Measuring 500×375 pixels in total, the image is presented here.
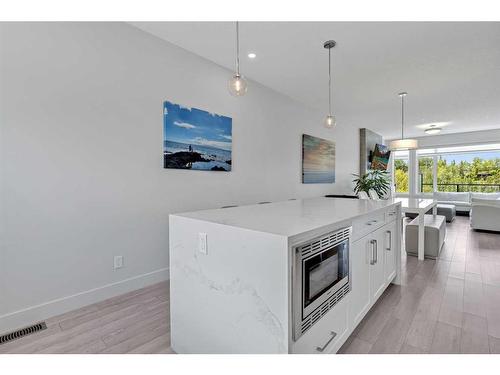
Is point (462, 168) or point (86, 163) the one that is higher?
point (462, 168)

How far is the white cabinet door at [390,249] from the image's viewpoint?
2402mm

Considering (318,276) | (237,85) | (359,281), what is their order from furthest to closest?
(237,85)
(359,281)
(318,276)

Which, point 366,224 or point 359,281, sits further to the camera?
point 366,224

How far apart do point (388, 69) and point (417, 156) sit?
7.02 metres

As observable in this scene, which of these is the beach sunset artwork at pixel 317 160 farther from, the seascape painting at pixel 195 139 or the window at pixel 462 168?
the window at pixel 462 168

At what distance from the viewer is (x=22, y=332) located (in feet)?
6.11

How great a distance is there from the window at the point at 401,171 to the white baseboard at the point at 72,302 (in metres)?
9.59

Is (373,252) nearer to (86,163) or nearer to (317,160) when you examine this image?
(86,163)

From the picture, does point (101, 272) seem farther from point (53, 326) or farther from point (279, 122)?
point (279, 122)

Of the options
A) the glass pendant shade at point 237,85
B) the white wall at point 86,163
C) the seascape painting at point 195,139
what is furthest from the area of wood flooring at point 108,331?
the glass pendant shade at point 237,85

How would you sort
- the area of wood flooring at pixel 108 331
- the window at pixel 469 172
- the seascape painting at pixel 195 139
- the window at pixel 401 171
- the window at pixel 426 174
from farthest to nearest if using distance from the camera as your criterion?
1. the window at pixel 401 171
2. the window at pixel 426 174
3. the window at pixel 469 172
4. the seascape painting at pixel 195 139
5. the area of wood flooring at pixel 108 331

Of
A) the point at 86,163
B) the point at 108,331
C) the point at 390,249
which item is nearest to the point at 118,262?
the point at 108,331

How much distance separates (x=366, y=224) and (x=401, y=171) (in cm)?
916

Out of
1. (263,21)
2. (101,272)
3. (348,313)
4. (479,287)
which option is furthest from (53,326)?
(479,287)
